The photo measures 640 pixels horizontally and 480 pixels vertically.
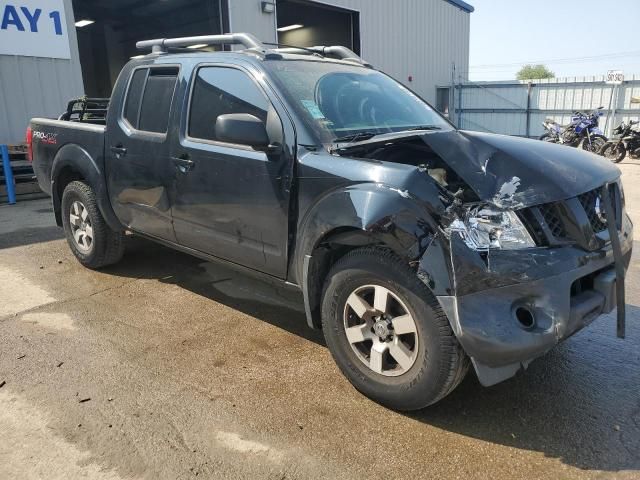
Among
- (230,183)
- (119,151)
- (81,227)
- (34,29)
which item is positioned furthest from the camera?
(34,29)

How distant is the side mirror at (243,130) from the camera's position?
3.17m

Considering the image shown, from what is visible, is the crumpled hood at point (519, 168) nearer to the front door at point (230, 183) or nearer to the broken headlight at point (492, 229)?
the broken headlight at point (492, 229)

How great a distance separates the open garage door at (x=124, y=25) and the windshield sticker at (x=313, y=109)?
990 cm

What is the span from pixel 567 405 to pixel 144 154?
133 inches

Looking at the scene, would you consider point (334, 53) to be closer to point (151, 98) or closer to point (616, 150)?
point (151, 98)

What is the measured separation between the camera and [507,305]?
2.46m

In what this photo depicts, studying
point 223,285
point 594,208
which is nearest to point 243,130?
point 594,208

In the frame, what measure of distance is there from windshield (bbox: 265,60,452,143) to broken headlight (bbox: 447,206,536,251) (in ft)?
3.44

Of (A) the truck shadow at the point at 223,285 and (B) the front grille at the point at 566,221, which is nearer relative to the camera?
(B) the front grille at the point at 566,221

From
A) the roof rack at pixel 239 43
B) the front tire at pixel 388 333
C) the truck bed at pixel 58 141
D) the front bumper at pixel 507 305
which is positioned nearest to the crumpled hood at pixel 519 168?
the front bumper at pixel 507 305

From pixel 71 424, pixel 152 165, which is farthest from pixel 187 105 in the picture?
pixel 71 424

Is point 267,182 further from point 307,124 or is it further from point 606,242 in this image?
point 606,242

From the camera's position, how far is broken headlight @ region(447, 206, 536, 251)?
8.18 feet

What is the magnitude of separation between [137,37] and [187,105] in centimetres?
2127
